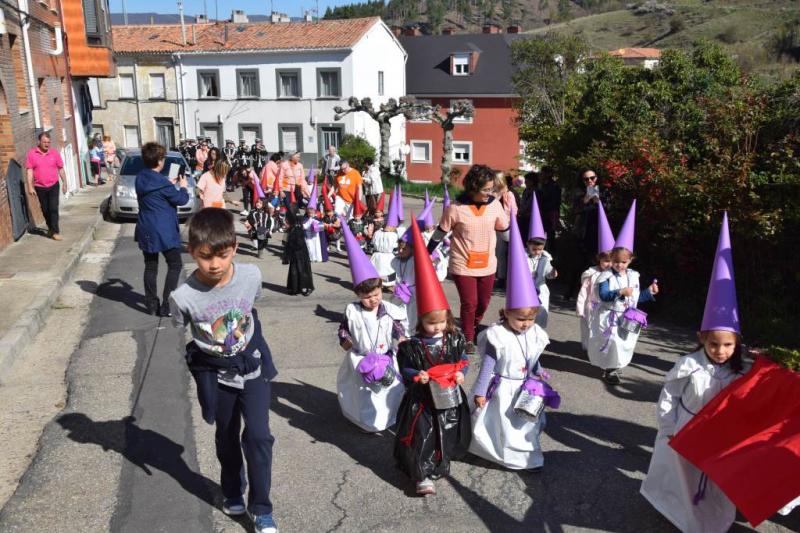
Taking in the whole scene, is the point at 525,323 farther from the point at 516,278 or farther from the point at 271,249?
the point at 271,249

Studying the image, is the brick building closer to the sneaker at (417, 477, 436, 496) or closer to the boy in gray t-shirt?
the boy in gray t-shirt

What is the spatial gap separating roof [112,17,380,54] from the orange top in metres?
27.1

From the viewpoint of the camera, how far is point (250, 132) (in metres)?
41.5

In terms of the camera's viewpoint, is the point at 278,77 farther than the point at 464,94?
No

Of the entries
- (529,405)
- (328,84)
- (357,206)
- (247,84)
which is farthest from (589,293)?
(247,84)

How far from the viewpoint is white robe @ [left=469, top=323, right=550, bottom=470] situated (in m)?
4.58

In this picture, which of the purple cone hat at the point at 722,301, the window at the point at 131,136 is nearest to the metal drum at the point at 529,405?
the purple cone hat at the point at 722,301

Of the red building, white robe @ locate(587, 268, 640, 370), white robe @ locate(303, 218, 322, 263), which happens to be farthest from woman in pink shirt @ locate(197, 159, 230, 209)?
the red building

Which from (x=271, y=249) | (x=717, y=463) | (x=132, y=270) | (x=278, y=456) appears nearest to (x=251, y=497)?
(x=278, y=456)

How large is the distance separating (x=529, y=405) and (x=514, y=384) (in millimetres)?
190

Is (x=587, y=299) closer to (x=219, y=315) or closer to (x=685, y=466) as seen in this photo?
(x=685, y=466)

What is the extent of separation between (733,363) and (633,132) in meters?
6.66

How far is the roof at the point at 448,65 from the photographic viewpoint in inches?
1781

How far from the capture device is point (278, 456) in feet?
16.1
